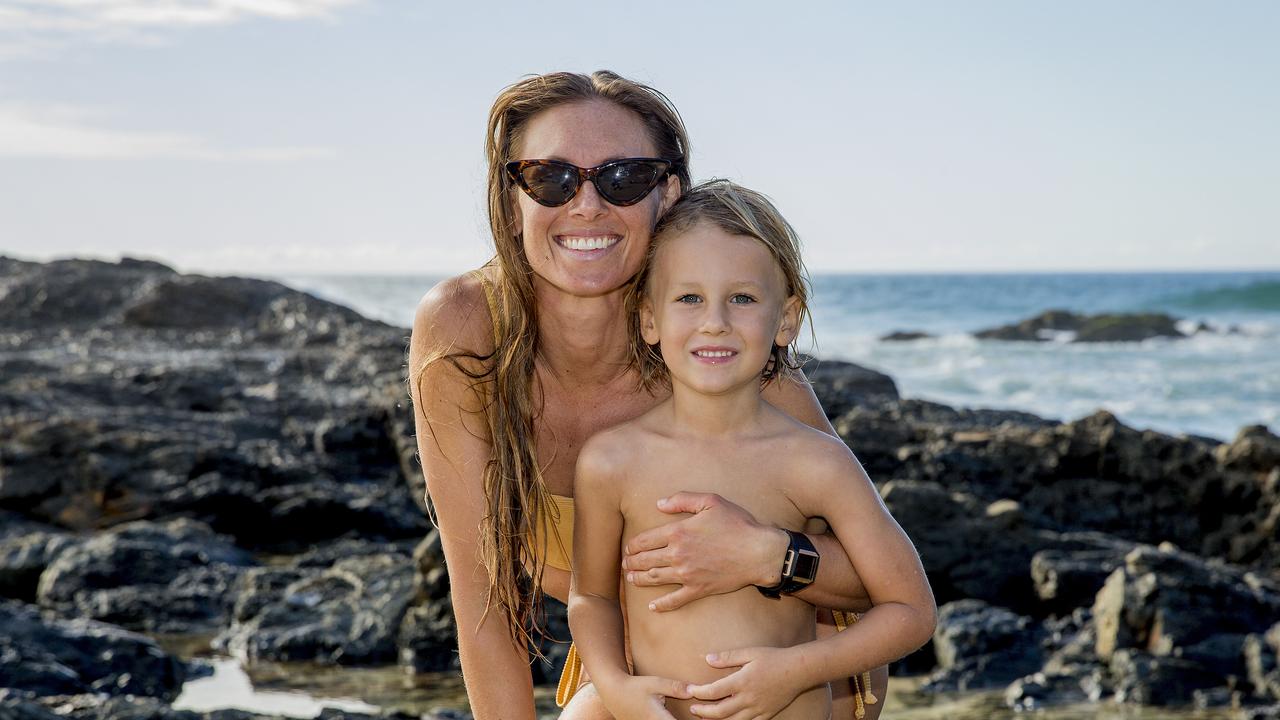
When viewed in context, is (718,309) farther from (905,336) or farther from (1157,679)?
(905,336)

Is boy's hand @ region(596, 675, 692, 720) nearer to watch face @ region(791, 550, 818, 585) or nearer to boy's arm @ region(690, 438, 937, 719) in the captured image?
boy's arm @ region(690, 438, 937, 719)

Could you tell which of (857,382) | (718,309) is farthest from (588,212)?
(857,382)

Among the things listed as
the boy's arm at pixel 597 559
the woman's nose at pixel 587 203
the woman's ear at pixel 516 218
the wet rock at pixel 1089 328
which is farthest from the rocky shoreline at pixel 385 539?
the wet rock at pixel 1089 328

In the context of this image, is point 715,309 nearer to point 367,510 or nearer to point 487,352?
point 487,352

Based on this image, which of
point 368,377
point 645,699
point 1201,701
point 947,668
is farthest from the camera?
point 368,377

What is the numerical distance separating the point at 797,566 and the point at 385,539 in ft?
21.9

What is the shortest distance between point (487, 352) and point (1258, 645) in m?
4.42

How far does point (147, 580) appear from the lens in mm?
7996

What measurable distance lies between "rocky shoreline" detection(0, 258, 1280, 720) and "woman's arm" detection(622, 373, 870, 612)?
6.94ft

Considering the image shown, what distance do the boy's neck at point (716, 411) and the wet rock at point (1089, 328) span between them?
110 feet

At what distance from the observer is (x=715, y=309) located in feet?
10.1

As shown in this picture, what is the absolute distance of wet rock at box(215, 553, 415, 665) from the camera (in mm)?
6844

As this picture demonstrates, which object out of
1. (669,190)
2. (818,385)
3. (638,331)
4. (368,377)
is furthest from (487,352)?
(368,377)

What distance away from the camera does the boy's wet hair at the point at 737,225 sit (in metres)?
3.13
